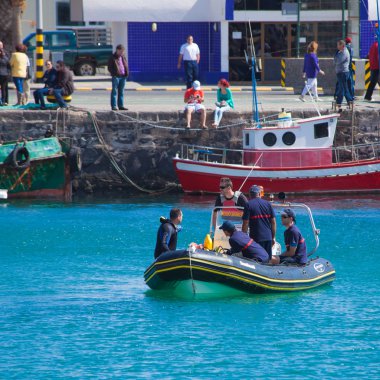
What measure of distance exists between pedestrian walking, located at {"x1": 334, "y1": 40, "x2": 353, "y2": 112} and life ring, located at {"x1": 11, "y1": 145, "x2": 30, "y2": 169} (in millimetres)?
7780

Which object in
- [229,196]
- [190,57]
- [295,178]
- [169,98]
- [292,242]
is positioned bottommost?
[295,178]

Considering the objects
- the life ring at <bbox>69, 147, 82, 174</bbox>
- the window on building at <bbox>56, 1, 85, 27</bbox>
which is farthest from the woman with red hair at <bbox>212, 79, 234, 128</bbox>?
the window on building at <bbox>56, 1, 85, 27</bbox>

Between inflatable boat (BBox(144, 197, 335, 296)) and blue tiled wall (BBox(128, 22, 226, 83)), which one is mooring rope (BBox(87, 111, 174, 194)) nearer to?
inflatable boat (BBox(144, 197, 335, 296))

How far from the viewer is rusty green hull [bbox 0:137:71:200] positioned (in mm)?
28750

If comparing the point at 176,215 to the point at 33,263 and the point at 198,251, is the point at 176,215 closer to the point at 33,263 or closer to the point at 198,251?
the point at 198,251

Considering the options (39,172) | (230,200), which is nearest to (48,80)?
(39,172)

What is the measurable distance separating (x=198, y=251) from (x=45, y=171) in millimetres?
12170

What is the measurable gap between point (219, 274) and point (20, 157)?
1169 centimetres

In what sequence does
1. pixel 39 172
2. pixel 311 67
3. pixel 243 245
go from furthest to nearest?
pixel 311 67, pixel 39 172, pixel 243 245

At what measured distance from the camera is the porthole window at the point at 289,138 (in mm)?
28766

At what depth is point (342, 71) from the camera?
99.1ft

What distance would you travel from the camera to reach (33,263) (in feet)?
71.9

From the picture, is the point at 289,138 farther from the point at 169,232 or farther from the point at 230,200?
the point at 169,232

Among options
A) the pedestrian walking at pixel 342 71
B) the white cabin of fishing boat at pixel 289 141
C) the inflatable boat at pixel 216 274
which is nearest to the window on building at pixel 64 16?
the pedestrian walking at pixel 342 71
